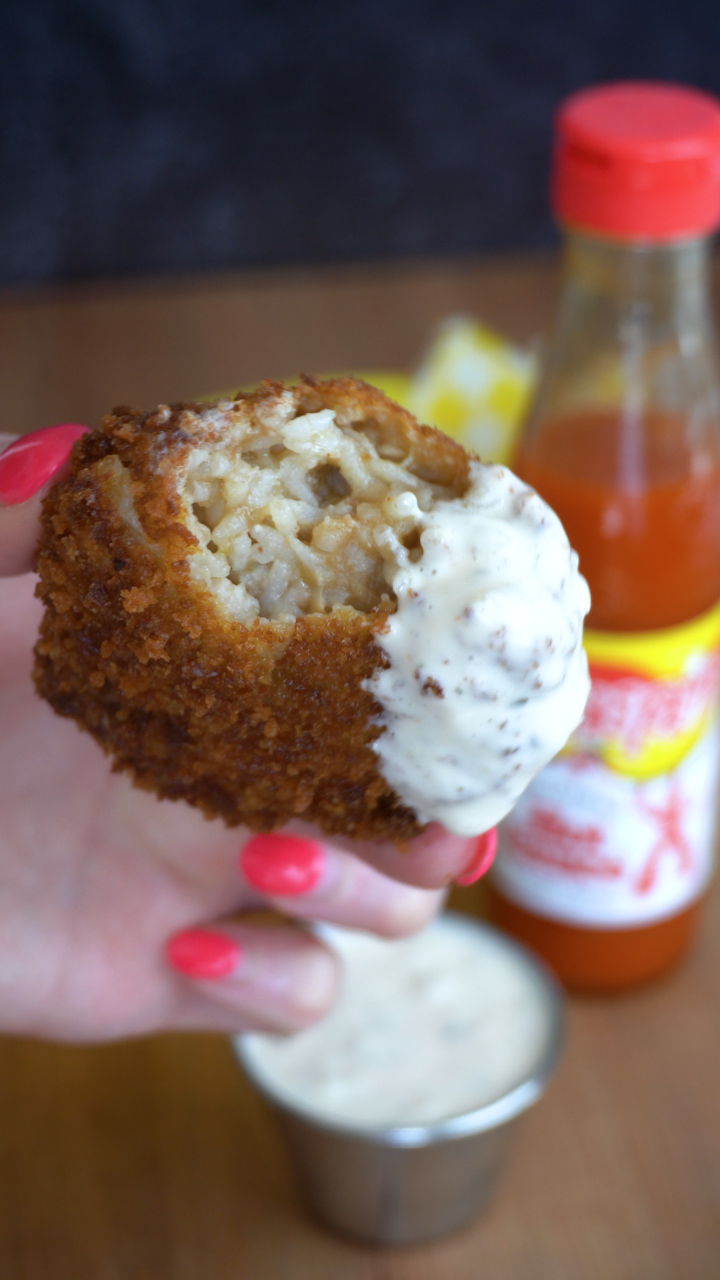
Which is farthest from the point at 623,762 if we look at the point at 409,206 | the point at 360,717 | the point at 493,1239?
the point at 409,206

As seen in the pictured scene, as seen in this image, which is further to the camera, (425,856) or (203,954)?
(203,954)

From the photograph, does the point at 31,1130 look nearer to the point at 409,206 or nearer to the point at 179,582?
the point at 179,582

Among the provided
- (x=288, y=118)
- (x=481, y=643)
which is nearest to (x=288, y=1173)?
(x=481, y=643)

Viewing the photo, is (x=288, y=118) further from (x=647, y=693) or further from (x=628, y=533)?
(x=647, y=693)

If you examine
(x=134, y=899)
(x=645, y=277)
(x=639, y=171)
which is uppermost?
(x=639, y=171)

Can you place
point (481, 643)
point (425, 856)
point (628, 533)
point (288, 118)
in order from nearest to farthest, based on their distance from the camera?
point (481, 643), point (425, 856), point (628, 533), point (288, 118)

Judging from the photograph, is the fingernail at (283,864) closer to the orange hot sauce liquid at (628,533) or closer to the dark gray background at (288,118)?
the orange hot sauce liquid at (628,533)

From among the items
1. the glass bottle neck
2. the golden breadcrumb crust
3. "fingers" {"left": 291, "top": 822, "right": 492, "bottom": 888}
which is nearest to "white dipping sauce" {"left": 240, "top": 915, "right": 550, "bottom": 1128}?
"fingers" {"left": 291, "top": 822, "right": 492, "bottom": 888}

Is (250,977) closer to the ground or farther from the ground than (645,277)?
closer to the ground
